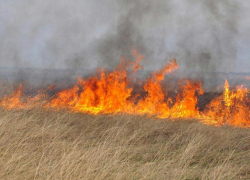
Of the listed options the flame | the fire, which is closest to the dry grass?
the fire

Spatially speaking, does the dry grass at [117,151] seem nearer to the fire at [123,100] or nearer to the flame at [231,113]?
the fire at [123,100]

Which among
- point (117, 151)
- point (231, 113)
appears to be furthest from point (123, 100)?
point (117, 151)

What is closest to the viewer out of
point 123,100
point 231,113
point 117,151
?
point 117,151

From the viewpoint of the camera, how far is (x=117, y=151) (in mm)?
5020

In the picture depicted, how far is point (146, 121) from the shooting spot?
30.8 feet

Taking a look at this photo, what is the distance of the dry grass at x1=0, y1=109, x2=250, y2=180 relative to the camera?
14.2ft

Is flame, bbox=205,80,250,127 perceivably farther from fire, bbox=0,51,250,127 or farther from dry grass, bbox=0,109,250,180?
dry grass, bbox=0,109,250,180

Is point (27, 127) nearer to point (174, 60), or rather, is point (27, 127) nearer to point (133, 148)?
point (133, 148)

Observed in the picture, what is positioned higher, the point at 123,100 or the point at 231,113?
the point at 123,100

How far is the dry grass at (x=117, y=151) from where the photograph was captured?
14.2 ft

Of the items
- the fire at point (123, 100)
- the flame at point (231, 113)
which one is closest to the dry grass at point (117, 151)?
the fire at point (123, 100)

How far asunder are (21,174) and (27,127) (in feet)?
10.1

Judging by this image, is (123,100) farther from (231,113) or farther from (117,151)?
(117,151)

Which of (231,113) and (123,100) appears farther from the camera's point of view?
(231,113)
